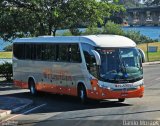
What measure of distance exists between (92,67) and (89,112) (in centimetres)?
296

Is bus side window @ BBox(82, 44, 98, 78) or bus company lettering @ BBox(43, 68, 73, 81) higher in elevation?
bus side window @ BBox(82, 44, 98, 78)

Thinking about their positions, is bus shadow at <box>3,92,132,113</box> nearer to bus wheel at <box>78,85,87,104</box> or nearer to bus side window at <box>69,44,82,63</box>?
bus wheel at <box>78,85,87,104</box>

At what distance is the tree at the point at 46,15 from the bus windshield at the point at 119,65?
13814mm

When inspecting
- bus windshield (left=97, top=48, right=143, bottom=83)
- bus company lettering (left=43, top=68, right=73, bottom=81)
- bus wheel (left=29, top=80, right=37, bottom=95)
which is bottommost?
bus wheel (left=29, top=80, right=37, bottom=95)

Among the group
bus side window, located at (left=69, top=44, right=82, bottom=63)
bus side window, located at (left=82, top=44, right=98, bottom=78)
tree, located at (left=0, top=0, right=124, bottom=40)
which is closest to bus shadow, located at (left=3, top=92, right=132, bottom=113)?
bus side window, located at (left=82, top=44, right=98, bottom=78)

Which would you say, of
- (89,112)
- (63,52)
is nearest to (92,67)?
(63,52)

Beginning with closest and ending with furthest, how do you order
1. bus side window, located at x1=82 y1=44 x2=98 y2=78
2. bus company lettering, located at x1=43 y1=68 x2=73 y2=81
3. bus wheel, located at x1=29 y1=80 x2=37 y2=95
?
bus side window, located at x1=82 y1=44 x2=98 y2=78, bus company lettering, located at x1=43 y1=68 x2=73 y2=81, bus wheel, located at x1=29 y1=80 x2=37 y2=95

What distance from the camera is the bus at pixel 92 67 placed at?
64.9 feet

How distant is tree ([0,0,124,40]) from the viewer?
3419 cm

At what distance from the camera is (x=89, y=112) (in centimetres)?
1772

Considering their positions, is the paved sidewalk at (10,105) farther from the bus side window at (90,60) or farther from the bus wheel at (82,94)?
the bus side window at (90,60)

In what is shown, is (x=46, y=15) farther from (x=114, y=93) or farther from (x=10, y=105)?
(x=114, y=93)

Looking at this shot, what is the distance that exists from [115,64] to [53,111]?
316 centimetres

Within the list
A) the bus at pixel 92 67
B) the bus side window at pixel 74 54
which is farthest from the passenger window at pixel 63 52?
the bus side window at pixel 74 54
